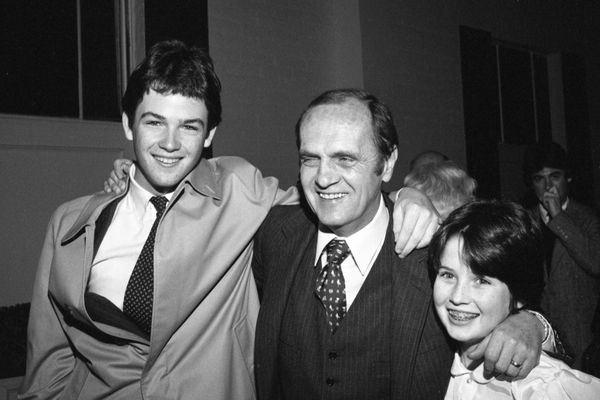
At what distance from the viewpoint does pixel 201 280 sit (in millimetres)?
1521

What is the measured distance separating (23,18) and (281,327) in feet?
8.84

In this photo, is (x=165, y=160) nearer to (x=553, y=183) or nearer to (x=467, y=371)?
(x=467, y=371)

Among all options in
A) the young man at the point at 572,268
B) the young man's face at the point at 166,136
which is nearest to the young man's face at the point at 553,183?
the young man at the point at 572,268

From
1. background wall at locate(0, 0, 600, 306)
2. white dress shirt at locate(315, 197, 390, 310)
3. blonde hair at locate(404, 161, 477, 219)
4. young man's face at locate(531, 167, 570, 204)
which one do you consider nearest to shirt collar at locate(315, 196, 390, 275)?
white dress shirt at locate(315, 197, 390, 310)

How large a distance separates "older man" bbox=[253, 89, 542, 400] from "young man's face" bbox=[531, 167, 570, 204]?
174 centimetres

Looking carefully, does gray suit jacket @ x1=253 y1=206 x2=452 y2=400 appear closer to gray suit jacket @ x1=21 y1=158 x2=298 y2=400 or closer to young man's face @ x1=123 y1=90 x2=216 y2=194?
gray suit jacket @ x1=21 y1=158 x2=298 y2=400

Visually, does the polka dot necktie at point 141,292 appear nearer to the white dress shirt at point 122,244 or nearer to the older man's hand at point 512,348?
the white dress shirt at point 122,244

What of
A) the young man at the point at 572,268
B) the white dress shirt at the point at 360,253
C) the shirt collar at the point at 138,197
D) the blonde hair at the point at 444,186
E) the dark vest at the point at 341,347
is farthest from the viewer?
the young man at the point at 572,268

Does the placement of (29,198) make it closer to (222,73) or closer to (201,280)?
(222,73)

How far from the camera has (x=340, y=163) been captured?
150 centimetres

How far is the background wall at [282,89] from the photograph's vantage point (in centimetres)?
294

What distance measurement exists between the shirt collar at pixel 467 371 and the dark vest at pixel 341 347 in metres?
0.18

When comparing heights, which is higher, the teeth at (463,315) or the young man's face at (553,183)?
the young man's face at (553,183)

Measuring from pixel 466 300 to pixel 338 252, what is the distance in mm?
414
